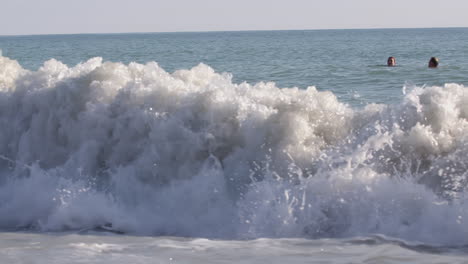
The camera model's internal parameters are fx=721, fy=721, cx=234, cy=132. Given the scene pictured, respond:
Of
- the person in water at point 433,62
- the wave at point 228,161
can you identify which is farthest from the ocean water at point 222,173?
the person in water at point 433,62

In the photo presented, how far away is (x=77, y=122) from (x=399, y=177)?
4294 mm

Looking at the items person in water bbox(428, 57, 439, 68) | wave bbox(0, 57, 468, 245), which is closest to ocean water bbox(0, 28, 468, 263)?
wave bbox(0, 57, 468, 245)

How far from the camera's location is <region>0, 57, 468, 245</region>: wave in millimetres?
7004

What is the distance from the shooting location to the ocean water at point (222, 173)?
6605mm

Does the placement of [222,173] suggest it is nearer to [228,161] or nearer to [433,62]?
[228,161]

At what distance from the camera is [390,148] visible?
7.49m

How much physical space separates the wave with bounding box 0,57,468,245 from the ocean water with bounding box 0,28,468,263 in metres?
0.02

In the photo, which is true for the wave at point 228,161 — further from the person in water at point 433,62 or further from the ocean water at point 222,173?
the person in water at point 433,62

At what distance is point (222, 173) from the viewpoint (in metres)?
7.95

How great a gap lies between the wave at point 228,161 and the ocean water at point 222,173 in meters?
0.02

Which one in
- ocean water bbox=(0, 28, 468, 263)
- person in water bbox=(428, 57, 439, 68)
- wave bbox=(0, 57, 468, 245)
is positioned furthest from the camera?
person in water bbox=(428, 57, 439, 68)

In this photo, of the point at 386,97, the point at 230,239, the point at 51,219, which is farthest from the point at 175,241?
the point at 386,97

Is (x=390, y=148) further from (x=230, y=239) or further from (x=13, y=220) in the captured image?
(x=13, y=220)

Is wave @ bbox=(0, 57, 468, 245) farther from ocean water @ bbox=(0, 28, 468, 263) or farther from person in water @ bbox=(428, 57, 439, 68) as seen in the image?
person in water @ bbox=(428, 57, 439, 68)
